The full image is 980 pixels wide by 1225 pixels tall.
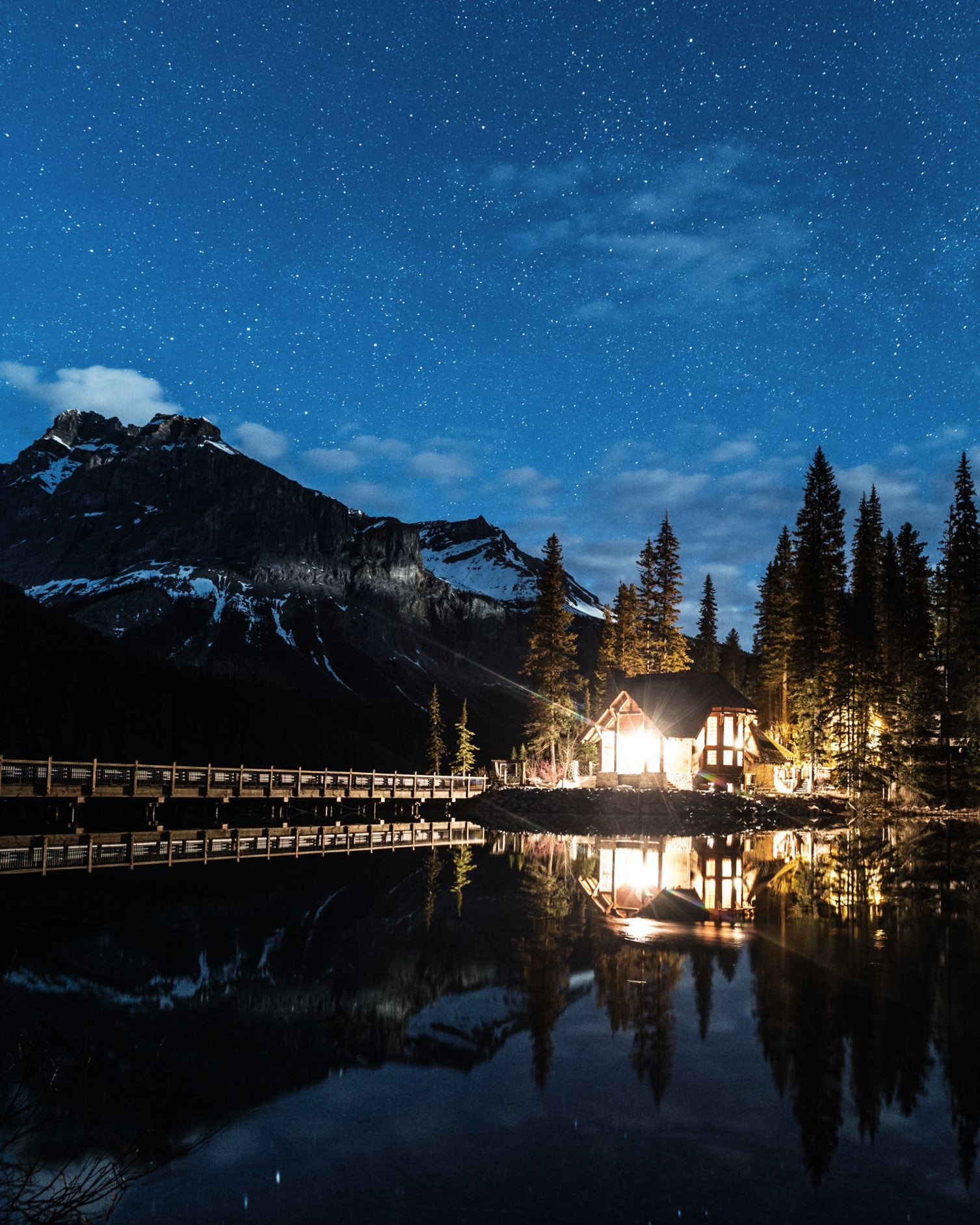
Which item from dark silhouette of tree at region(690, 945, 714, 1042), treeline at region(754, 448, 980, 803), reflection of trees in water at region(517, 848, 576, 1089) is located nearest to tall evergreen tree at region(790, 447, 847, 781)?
treeline at region(754, 448, 980, 803)

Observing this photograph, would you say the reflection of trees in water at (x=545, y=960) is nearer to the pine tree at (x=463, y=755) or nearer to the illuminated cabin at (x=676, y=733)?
the illuminated cabin at (x=676, y=733)

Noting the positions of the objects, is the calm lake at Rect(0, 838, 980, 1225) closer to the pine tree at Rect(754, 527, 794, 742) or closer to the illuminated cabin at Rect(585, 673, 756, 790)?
the illuminated cabin at Rect(585, 673, 756, 790)

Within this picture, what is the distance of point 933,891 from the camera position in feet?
70.1

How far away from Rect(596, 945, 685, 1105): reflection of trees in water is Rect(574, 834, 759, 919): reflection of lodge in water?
367 centimetres

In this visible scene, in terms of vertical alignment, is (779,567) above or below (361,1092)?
above

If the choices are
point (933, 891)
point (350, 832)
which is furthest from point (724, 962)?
point (350, 832)

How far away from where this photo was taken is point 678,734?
53312 mm

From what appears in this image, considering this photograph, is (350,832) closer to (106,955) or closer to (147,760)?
(106,955)

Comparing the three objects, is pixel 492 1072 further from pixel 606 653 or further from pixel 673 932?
pixel 606 653

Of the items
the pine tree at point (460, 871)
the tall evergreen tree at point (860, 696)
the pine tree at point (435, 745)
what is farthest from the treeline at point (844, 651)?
the pine tree at point (460, 871)

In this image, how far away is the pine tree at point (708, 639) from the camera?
280 ft

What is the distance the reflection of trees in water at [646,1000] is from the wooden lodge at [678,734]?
130ft

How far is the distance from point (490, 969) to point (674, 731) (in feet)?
140

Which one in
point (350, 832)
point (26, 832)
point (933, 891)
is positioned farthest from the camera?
point (350, 832)
